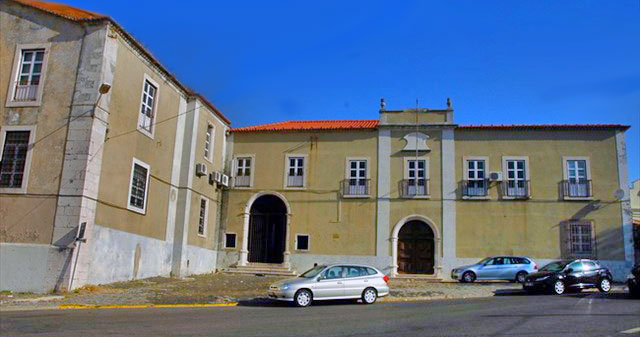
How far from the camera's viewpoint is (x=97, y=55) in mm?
18781

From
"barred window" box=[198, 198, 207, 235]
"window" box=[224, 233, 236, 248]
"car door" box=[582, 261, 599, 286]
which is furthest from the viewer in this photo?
"window" box=[224, 233, 236, 248]

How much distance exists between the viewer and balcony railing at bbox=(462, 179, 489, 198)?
26.9 metres

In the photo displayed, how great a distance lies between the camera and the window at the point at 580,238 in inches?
1013

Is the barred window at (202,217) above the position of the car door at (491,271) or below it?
above

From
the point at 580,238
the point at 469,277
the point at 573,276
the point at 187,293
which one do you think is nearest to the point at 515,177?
the point at 580,238

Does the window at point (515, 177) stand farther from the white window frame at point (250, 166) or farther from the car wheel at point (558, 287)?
the white window frame at point (250, 166)

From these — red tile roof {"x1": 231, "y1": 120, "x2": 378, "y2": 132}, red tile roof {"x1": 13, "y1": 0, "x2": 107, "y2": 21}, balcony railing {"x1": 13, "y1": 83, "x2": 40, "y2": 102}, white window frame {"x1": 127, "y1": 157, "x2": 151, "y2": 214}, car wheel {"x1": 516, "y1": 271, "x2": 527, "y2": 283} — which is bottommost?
car wheel {"x1": 516, "y1": 271, "x2": 527, "y2": 283}

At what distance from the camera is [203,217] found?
27.0 m

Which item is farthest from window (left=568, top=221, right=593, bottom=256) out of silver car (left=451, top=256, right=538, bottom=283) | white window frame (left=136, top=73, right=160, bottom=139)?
white window frame (left=136, top=73, right=160, bottom=139)

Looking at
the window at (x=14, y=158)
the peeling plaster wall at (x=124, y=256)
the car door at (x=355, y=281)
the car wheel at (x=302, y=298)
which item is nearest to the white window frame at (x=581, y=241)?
the car door at (x=355, y=281)

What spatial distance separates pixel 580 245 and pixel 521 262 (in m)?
3.90

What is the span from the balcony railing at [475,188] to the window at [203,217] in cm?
1335

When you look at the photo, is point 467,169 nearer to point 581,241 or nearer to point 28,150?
point 581,241

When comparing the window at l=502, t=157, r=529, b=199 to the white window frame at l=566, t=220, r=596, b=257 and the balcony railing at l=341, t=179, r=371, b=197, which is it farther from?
the balcony railing at l=341, t=179, r=371, b=197
